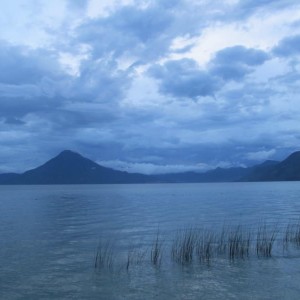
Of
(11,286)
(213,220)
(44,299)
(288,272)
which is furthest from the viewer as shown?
(213,220)

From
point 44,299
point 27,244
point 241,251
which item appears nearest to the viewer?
point 44,299

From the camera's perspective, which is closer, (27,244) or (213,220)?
(27,244)

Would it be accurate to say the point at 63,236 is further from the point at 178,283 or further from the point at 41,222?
the point at 178,283

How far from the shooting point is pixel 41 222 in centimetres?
5034

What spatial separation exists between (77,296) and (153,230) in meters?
22.5

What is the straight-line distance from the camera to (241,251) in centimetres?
2606

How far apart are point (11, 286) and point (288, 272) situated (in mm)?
14833

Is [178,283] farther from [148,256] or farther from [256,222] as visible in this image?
[256,222]

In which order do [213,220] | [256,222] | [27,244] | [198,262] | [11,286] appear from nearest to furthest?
[11,286]
[198,262]
[27,244]
[256,222]
[213,220]

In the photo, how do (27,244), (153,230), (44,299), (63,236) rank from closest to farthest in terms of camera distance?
(44,299) < (27,244) < (63,236) < (153,230)

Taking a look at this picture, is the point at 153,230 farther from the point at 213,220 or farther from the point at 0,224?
the point at 0,224

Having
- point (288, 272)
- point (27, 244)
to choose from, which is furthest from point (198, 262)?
point (27, 244)

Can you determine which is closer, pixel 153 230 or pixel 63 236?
pixel 63 236

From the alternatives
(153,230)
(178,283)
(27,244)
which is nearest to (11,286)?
(178,283)
